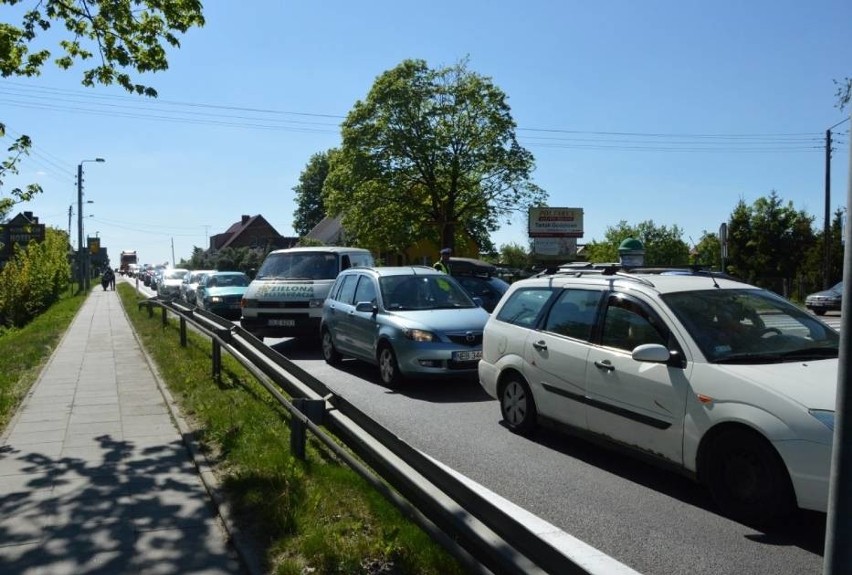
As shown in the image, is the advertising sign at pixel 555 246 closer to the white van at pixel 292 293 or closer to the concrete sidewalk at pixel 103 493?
the white van at pixel 292 293

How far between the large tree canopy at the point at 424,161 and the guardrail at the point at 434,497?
1649 inches

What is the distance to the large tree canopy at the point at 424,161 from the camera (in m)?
46.8

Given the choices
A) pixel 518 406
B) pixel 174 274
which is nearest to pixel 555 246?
pixel 174 274

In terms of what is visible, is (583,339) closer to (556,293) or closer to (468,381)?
(556,293)

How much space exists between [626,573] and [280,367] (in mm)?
3839

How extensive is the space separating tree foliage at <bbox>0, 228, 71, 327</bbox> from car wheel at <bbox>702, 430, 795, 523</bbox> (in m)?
27.1

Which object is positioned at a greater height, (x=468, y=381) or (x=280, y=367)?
(x=280, y=367)

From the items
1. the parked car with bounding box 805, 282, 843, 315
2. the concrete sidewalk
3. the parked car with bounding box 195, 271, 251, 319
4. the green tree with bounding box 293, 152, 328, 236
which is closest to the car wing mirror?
the concrete sidewalk

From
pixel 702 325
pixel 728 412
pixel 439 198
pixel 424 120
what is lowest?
pixel 728 412

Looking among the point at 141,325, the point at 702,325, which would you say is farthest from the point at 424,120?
the point at 702,325

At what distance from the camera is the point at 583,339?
638 centimetres

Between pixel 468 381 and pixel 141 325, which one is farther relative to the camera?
pixel 141 325

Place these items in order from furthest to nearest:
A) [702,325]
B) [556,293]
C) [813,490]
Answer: [556,293], [702,325], [813,490]

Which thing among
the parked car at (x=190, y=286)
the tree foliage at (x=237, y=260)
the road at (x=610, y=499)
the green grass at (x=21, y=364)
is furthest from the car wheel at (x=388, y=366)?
the tree foliage at (x=237, y=260)
